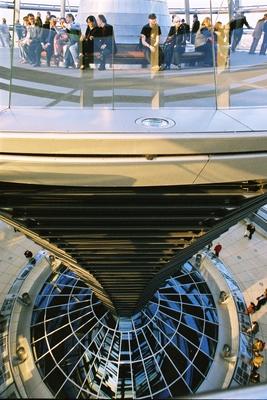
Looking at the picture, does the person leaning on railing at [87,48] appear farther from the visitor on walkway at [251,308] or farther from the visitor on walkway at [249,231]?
the visitor on walkway at [249,231]

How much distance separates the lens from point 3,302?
1407 cm

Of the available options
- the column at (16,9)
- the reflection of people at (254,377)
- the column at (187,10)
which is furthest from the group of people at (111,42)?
the reflection of people at (254,377)

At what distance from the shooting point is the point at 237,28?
21.5ft

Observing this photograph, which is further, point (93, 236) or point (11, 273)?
point (11, 273)

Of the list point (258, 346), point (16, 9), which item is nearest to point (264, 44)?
point (16, 9)

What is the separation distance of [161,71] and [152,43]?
64cm

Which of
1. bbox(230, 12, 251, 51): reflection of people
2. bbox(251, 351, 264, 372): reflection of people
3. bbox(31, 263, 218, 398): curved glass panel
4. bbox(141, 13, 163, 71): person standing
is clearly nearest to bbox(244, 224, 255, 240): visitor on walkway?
bbox(31, 263, 218, 398): curved glass panel

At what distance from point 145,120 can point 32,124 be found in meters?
1.40

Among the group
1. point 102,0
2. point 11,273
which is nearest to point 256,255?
point 11,273

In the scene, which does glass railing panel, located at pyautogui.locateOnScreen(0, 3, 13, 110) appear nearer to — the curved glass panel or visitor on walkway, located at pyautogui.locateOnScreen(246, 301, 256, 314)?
the curved glass panel

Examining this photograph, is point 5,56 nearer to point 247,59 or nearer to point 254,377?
point 247,59

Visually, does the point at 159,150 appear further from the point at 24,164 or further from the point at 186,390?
the point at 186,390

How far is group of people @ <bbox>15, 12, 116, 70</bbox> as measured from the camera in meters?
6.09

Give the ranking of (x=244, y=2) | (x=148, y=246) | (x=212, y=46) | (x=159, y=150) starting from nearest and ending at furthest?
1. (x=159, y=150)
2. (x=212, y=46)
3. (x=244, y=2)
4. (x=148, y=246)
